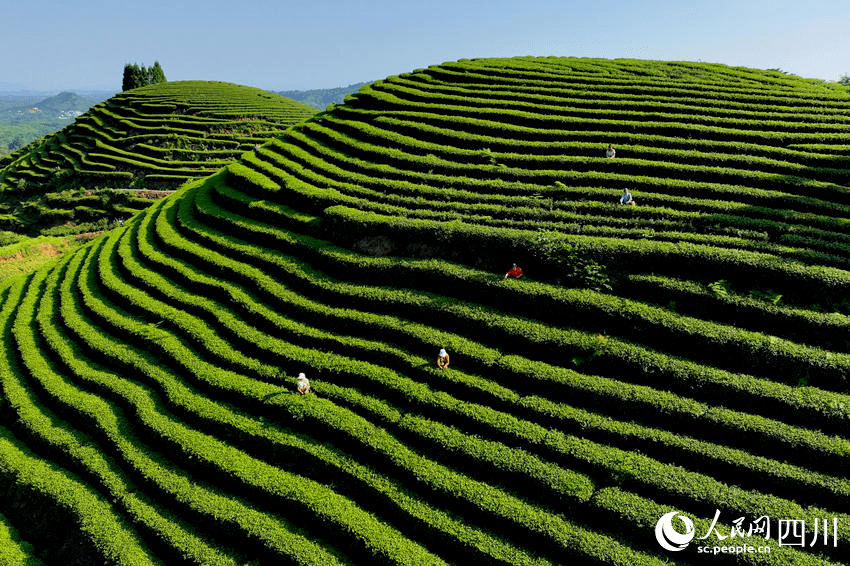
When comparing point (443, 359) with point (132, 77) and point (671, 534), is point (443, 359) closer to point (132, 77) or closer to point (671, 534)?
point (671, 534)

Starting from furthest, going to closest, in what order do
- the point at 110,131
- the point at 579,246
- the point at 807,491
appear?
1. the point at 110,131
2. the point at 579,246
3. the point at 807,491

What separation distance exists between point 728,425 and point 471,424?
5709mm

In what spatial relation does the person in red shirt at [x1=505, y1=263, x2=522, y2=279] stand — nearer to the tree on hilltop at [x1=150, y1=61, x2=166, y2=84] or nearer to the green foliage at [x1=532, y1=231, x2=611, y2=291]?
the green foliage at [x1=532, y1=231, x2=611, y2=291]

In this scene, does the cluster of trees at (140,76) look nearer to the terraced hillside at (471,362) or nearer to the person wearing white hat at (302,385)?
the terraced hillside at (471,362)

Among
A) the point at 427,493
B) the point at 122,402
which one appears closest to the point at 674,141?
the point at 427,493

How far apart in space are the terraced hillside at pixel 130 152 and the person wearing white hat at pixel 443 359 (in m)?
36.1

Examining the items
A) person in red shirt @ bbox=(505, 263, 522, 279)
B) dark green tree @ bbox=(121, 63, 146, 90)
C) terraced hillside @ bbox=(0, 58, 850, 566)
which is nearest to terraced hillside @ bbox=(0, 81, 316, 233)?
dark green tree @ bbox=(121, 63, 146, 90)

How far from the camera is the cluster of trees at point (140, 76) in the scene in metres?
65.3

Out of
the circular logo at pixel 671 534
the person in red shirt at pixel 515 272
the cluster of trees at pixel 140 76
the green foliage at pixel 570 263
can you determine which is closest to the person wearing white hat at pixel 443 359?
the person in red shirt at pixel 515 272

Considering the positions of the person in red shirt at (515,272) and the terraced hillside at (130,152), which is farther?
the terraced hillside at (130,152)

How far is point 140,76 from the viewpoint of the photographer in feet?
219

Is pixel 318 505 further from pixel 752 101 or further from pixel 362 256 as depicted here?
pixel 752 101

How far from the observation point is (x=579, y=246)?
46.5 feet

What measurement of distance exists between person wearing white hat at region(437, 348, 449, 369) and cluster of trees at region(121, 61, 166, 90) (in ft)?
243
